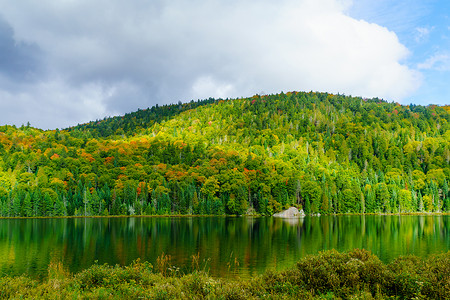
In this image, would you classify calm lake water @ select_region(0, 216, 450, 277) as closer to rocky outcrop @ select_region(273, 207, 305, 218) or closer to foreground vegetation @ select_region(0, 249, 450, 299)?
foreground vegetation @ select_region(0, 249, 450, 299)

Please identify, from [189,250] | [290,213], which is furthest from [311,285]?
[290,213]

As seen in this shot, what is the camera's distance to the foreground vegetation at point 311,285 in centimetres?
1530

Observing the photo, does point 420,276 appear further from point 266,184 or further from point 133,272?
point 266,184

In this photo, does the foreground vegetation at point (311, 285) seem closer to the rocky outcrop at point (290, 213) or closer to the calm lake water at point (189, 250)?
the calm lake water at point (189, 250)

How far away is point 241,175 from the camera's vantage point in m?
156

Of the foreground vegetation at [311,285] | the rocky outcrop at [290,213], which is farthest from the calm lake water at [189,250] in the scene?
the rocky outcrop at [290,213]

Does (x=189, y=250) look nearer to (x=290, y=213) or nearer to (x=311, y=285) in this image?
(x=311, y=285)

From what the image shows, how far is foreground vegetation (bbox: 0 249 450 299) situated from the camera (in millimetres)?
15297

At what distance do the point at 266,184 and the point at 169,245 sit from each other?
106 m

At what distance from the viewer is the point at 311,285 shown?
17.2 m

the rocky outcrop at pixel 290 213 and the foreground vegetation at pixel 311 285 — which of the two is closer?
the foreground vegetation at pixel 311 285

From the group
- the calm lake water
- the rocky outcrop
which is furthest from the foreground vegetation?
the rocky outcrop

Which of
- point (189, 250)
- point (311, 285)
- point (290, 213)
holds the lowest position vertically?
point (290, 213)

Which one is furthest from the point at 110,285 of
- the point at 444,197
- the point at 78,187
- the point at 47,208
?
the point at 444,197
